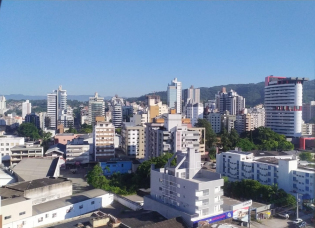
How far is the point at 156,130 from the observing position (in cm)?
848

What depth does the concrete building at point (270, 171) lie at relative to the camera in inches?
225

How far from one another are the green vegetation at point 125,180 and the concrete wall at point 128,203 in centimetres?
43

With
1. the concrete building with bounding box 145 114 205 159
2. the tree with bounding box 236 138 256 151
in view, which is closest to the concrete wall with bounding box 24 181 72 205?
the concrete building with bounding box 145 114 205 159

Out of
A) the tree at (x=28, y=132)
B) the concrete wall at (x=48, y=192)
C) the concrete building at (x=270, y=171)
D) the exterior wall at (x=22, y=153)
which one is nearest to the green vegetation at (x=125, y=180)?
the concrete wall at (x=48, y=192)

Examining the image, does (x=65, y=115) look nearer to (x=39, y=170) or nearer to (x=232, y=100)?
(x=232, y=100)

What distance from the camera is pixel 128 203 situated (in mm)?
5578

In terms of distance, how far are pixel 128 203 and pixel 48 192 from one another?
142 centimetres

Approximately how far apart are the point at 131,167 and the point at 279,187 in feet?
12.7

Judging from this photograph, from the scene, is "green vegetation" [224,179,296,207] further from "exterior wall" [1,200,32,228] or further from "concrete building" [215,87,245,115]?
"concrete building" [215,87,245,115]

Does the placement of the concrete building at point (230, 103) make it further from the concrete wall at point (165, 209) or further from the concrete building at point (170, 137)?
the concrete wall at point (165, 209)

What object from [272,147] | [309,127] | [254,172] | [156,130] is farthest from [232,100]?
[254,172]

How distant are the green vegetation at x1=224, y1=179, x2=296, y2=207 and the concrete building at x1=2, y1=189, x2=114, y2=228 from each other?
2.32 metres

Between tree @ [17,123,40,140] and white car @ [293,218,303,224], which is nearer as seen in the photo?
white car @ [293,218,303,224]

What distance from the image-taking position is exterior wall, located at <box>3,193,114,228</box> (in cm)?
452
